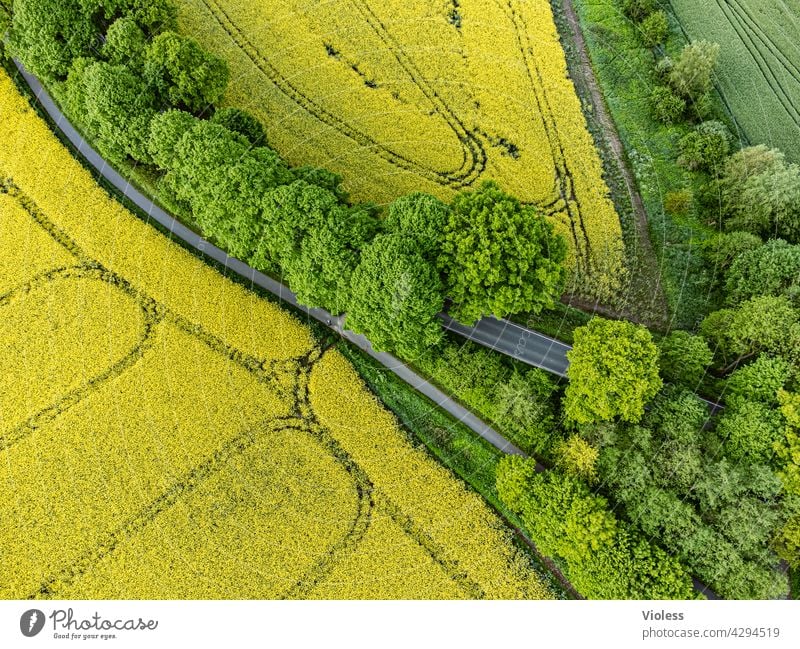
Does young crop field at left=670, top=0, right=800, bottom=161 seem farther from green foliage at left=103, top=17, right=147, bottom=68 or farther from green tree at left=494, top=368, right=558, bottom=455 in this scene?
green foliage at left=103, top=17, right=147, bottom=68

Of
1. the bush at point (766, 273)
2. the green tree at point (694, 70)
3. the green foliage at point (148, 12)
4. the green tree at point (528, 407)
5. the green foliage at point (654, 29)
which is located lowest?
the green tree at point (528, 407)

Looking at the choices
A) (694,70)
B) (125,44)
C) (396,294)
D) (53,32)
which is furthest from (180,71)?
(694,70)

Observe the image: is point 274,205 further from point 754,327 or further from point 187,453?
point 754,327

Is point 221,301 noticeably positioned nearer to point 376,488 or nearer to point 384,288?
point 384,288

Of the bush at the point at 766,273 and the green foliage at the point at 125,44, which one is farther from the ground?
the green foliage at the point at 125,44

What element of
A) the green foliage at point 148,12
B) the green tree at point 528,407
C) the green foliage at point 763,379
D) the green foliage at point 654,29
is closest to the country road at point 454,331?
the green tree at point 528,407

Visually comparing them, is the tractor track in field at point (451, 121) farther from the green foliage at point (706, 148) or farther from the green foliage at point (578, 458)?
the green foliage at point (578, 458)

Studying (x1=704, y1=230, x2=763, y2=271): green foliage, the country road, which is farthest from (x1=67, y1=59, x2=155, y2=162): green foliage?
(x1=704, y1=230, x2=763, y2=271): green foliage

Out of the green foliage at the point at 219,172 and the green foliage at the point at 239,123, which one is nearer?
the green foliage at the point at 219,172
